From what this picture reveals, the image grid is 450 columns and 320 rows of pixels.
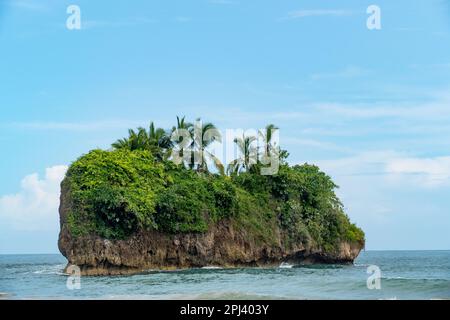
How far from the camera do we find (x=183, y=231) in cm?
2941

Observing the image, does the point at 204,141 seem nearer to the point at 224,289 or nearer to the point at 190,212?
the point at 190,212

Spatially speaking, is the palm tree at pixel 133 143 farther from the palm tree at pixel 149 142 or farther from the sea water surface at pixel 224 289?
the sea water surface at pixel 224 289

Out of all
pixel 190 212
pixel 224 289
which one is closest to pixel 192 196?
pixel 190 212

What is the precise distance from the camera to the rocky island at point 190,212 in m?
26.6

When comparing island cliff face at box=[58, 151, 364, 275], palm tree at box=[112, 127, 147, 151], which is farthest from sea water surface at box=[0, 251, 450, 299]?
palm tree at box=[112, 127, 147, 151]

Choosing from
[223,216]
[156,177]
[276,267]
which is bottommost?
[276,267]

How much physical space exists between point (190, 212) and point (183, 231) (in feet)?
3.04

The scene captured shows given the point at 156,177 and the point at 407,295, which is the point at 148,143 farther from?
the point at 407,295

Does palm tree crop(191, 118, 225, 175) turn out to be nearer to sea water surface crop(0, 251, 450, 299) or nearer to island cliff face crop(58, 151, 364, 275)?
island cliff face crop(58, 151, 364, 275)

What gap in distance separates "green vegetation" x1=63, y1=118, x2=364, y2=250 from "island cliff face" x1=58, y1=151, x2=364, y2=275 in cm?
5

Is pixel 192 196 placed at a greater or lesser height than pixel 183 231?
greater
